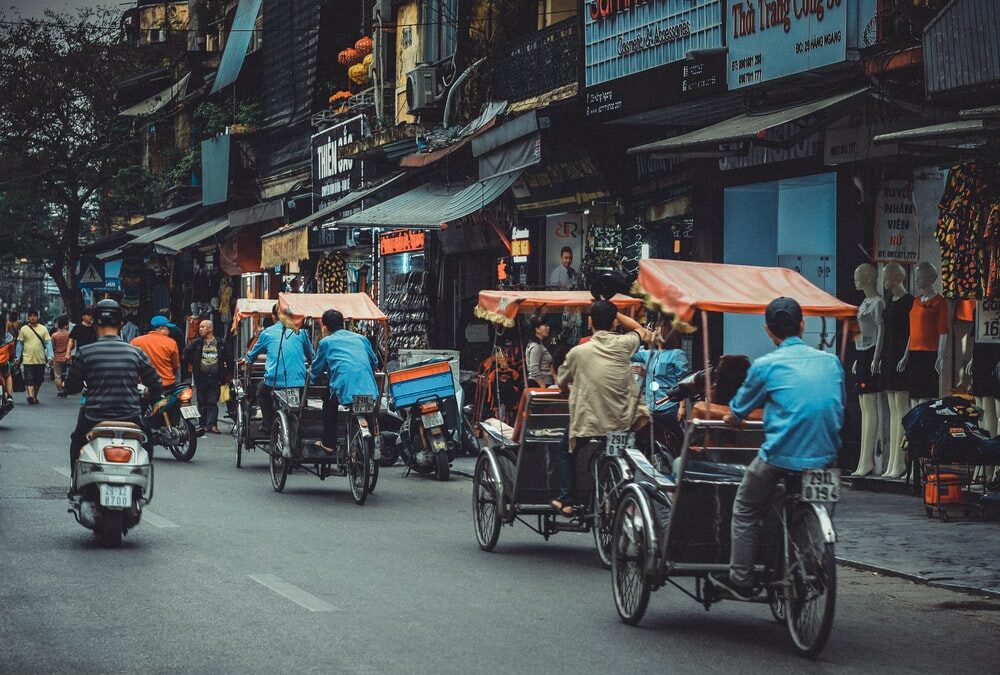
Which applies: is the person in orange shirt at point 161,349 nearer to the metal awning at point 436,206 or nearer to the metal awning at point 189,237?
the metal awning at point 436,206

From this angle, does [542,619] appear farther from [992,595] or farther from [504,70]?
[504,70]

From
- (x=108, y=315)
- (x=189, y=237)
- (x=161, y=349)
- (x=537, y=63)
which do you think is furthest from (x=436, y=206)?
(x=189, y=237)

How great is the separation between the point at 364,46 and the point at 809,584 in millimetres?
26075

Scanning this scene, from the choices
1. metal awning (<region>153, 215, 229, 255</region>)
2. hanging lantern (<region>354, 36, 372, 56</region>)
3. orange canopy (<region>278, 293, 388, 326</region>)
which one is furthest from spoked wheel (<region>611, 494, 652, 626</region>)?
metal awning (<region>153, 215, 229, 255</region>)

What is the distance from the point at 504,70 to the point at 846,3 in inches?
365

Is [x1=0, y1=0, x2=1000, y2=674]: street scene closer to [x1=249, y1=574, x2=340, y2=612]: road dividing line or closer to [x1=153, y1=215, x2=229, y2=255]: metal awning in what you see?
[x1=249, y1=574, x2=340, y2=612]: road dividing line

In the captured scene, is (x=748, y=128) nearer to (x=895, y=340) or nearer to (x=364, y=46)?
(x=895, y=340)

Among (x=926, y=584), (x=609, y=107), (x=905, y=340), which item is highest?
(x=609, y=107)

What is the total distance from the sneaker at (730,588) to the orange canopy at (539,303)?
4.38 m

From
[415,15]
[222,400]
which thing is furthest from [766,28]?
[222,400]

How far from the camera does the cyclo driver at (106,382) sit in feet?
34.3

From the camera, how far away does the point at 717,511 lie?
775 centimetres

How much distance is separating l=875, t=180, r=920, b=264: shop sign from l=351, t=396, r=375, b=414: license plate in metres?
5.38

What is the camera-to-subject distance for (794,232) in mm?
17281
